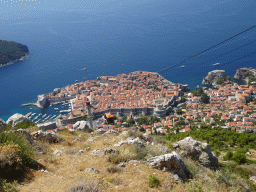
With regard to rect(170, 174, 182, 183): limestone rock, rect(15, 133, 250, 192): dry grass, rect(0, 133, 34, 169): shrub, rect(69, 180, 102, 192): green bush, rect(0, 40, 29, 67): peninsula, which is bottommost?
rect(170, 174, 182, 183): limestone rock

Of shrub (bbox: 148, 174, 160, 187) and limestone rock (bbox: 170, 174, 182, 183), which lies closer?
Result: shrub (bbox: 148, 174, 160, 187)

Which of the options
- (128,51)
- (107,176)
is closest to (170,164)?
(107,176)

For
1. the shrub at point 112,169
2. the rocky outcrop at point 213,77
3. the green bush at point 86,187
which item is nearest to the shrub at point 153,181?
the shrub at point 112,169

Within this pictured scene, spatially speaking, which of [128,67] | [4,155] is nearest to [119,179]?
[4,155]

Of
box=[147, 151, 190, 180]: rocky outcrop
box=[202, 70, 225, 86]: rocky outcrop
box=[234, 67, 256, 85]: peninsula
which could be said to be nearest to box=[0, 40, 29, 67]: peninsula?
box=[202, 70, 225, 86]: rocky outcrop

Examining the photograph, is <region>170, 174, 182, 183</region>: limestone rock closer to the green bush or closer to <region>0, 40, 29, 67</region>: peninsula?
the green bush

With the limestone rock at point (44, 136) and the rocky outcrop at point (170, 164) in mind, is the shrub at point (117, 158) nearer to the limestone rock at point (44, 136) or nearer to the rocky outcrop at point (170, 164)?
the rocky outcrop at point (170, 164)

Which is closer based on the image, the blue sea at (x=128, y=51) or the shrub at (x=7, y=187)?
the shrub at (x=7, y=187)
